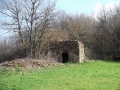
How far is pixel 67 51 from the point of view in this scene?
2616cm

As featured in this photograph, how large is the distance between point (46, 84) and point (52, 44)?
16.6m

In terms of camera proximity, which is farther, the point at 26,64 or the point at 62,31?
the point at 62,31

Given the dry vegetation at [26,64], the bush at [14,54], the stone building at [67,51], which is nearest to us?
the dry vegetation at [26,64]

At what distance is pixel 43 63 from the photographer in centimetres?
2170

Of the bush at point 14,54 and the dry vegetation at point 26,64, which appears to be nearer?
the dry vegetation at point 26,64

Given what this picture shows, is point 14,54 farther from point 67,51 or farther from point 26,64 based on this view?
point 26,64

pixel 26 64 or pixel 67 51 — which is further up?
pixel 67 51

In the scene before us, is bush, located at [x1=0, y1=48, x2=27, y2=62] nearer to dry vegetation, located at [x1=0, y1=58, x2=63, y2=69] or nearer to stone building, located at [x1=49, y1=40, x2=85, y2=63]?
stone building, located at [x1=49, y1=40, x2=85, y2=63]

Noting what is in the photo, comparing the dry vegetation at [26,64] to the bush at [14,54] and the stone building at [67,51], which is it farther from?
the bush at [14,54]

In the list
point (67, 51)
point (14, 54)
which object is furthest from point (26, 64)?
point (14, 54)

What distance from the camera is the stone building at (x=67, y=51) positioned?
2553 centimetres

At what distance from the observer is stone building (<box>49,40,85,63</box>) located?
25.5m

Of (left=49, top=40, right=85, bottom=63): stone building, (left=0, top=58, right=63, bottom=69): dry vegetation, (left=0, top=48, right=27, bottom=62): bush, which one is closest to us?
(left=0, top=58, right=63, bottom=69): dry vegetation

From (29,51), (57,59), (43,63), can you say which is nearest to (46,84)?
(43,63)
